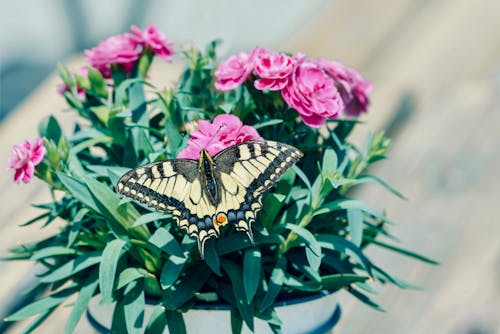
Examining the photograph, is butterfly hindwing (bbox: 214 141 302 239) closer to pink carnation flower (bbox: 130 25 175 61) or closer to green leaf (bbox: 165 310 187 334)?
green leaf (bbox: 165 310 187 334)

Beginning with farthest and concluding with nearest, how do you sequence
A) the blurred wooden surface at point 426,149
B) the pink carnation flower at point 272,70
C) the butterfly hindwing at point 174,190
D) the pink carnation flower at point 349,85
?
the blurred wooden surface at point 426,149, the pink carnation flower at point 349,85, the pink carnation flower at point 272,70, the butterfly hindwing at point 174,190

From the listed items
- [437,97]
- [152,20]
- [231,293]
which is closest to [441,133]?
[437,97]

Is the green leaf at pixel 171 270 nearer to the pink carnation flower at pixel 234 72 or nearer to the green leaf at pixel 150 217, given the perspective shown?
the green leaf at pixel 150 217

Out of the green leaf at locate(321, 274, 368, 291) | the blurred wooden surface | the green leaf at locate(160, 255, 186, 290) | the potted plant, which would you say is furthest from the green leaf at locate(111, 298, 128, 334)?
the blurred wooden surface

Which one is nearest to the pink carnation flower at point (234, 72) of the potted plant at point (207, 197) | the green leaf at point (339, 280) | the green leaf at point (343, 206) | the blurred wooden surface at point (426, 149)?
the potted plant at point (207, 197)

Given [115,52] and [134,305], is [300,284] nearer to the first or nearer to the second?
[134,305]

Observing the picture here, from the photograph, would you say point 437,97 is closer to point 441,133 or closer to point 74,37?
point 441,133
